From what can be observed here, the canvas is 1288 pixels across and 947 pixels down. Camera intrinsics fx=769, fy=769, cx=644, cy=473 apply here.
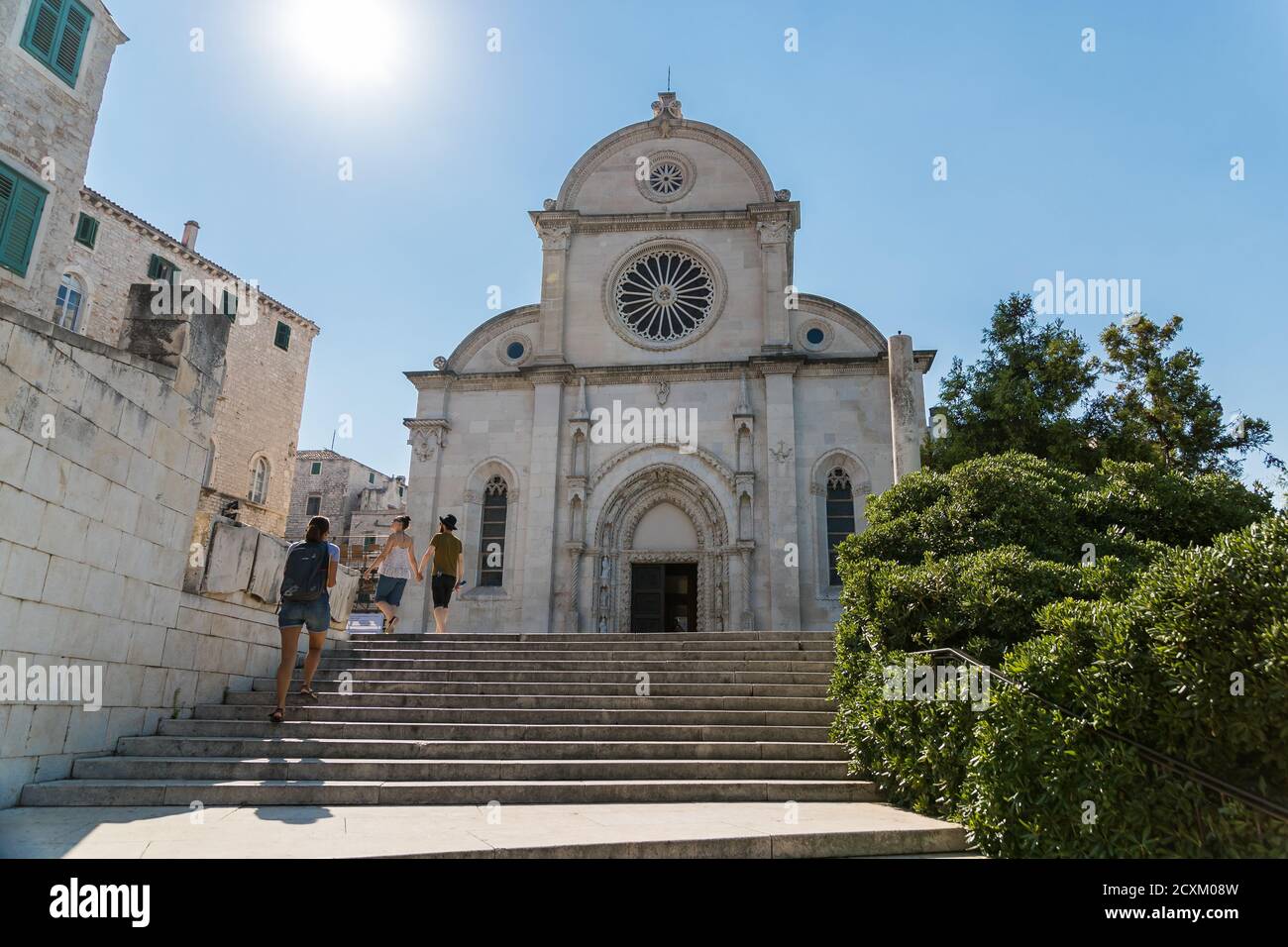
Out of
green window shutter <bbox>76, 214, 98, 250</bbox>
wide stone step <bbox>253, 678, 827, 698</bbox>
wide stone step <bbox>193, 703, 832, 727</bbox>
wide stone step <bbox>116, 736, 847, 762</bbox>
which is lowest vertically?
wide stone step <bbox>116, 736, 847, 762</bbox>

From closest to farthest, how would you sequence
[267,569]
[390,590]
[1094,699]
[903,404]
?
1. [1094,699]
2. [267,569]
3. [390,590]
4. [903,404]

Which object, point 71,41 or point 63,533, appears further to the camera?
point 71,41

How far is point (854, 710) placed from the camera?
7172 mm

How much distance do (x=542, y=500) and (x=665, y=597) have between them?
399cm

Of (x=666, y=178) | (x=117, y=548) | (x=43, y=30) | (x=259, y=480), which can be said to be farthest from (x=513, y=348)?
(x=117, y=548)

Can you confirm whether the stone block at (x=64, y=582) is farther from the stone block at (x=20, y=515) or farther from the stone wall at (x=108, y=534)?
the stone block at (x=20, y=515)

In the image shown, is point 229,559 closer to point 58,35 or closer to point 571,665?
point 571,665

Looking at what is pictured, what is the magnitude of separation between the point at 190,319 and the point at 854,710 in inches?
299

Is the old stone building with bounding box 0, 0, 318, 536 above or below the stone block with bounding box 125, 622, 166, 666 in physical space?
above

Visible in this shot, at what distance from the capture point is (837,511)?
1900 centimetres

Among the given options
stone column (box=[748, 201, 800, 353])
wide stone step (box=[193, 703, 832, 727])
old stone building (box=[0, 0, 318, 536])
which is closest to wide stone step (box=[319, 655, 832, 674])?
wide stone step (box=[193, 703, 832, 727])

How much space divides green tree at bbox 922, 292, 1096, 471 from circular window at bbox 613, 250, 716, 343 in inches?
268

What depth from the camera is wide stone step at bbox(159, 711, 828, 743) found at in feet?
24.3

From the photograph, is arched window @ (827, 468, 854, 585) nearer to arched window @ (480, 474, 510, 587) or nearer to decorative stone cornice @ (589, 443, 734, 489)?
decorative stone cornice @ (589, 443, 734, 489)
